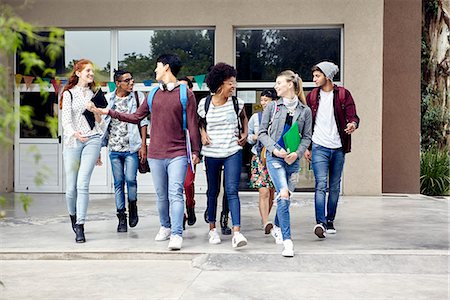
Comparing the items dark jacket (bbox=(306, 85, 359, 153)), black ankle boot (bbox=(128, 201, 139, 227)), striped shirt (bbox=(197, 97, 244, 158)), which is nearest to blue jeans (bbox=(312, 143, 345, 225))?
dark jacket (bbox=(306, 85, 359, 153))

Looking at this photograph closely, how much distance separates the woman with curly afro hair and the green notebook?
53 centimetres

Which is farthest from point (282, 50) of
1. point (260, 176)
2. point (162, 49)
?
point (260, 176)

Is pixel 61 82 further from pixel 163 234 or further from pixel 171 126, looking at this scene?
pixel 171 126

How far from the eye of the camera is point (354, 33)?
41.2 feet

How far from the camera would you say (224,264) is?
6035 millimetres

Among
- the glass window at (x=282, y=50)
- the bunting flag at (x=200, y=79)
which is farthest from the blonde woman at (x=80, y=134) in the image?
the glass window at (x=282, y=50)

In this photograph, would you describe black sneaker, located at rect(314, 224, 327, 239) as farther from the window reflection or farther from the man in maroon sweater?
the window reflection

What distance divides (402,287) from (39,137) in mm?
9606

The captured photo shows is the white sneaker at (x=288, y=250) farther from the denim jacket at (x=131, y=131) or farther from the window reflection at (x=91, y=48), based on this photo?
the window reflection at (x=91, y=48)

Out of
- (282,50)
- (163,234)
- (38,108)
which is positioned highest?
(282,50)

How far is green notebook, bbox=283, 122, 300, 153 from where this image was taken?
6473 millimetres

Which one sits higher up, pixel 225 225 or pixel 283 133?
pixel 283 133

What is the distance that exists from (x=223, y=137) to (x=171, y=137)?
20.6 inches

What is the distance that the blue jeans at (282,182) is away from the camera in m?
6.32
